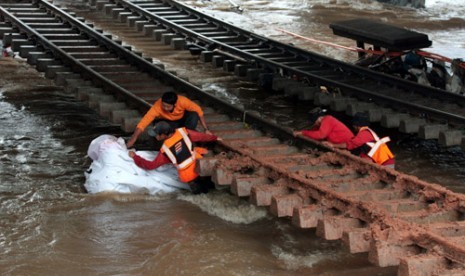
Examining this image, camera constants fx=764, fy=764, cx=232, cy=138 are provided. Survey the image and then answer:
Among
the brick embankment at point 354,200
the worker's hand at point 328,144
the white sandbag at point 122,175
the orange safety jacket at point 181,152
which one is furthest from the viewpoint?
the white sandbag at point 122,175

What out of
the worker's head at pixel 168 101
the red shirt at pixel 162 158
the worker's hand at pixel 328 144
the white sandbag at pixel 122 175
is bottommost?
the white sandbag at pixel 122 175

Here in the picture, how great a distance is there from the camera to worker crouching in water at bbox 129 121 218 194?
8.57 meters

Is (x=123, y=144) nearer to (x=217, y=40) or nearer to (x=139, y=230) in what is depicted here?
(x=139, y=230)

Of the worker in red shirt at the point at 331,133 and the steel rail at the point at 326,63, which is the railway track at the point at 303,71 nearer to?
the steel rail at the point at 326,63

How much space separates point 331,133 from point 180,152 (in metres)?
1.85

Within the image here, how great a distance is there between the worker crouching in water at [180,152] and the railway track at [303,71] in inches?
130

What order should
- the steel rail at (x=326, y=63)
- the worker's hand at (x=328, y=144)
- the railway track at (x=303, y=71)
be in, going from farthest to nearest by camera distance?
the steel rail at (x=326, y=63), the railway track at (x=303, y=71), the worker's hand at (x=328, y=144)

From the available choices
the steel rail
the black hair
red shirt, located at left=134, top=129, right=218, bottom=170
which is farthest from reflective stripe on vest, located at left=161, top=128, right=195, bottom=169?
the steel rail

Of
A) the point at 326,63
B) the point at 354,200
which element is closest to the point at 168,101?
the point at 354,200

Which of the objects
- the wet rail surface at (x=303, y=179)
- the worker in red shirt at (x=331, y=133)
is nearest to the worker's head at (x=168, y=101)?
the wet rail surface at (x=303, y=179)

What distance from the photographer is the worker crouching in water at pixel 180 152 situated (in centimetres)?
857

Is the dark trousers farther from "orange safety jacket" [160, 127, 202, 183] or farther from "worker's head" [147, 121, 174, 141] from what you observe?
"orange safety jacket" [160, 127, 202, 183]

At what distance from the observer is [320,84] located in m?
13.0

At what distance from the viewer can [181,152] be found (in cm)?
856
